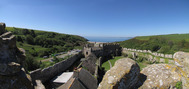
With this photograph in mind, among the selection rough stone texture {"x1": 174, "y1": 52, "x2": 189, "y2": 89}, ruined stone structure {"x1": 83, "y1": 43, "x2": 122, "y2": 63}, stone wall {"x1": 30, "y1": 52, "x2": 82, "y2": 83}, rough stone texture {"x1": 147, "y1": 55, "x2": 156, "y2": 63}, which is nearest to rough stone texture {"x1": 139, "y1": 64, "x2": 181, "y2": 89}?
rough stone texture {"x1": 174, "y1": 52, "x2": 189, "y2": 89}

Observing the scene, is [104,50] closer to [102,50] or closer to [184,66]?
[102,50]

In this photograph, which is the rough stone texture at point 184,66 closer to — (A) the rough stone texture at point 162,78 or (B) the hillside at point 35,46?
(A) the rough stone texture at point 162,78

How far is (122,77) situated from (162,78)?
1152 millimetres

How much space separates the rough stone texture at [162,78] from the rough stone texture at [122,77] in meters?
0.34

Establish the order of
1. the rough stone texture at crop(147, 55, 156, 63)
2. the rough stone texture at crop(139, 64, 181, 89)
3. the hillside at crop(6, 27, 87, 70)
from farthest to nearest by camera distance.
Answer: the rough stone texture at crop(147, 55, 156, 63) → the hillside at crop(6, 27, 87, 70) → the rough stone texture at crop(139, 64, 181, 89)

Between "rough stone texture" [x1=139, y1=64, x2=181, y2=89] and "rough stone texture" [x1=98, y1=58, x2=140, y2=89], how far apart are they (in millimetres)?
345

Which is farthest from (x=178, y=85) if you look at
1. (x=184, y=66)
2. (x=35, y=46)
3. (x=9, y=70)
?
(x=35, y=46)

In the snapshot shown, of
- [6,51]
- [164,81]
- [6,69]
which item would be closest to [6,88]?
[6,69]

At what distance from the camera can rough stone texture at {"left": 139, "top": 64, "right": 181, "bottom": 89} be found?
6.93 feet

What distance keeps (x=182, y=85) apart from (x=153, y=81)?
56cm

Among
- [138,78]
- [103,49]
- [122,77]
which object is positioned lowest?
[103,49]

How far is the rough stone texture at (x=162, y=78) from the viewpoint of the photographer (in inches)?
83.2

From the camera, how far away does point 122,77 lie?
211 centimetres

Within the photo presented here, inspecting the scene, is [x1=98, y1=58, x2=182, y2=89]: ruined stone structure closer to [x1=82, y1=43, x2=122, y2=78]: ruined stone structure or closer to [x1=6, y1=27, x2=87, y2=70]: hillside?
[x1=82, y1=43, x2=122, y2=78]: ruined stone structure
